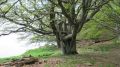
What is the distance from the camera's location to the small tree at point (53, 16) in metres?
16.1

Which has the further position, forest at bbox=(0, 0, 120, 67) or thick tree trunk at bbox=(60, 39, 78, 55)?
thick tree trunk at bbox=(60, 39, 78, 55)

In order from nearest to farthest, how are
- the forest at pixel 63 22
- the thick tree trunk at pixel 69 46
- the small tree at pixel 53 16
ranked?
1. the forest at pixel 63 22
2. the small tree at pixel 53 16
3. the thick tree trunk at pixel 69 46

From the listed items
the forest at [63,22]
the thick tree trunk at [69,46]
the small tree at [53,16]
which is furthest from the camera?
the thick tree trunk at [69,46]

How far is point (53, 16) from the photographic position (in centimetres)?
1823

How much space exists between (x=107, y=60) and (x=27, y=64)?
394 cm

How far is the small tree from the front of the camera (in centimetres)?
1614

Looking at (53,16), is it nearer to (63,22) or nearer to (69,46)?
(63,22)

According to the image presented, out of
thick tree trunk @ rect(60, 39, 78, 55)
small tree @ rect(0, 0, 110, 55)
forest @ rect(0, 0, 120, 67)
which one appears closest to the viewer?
forest @ rect(0, 0, 120, 67)

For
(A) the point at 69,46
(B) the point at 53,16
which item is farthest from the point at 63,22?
(A) the point at 69,46

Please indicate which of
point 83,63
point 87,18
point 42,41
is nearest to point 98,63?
point 83,63

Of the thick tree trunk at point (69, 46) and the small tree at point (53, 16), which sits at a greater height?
the small tree at point (53, 16)

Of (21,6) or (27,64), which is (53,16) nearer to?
(21,6)

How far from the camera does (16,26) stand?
18.9m

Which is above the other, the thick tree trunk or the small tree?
the small tree
